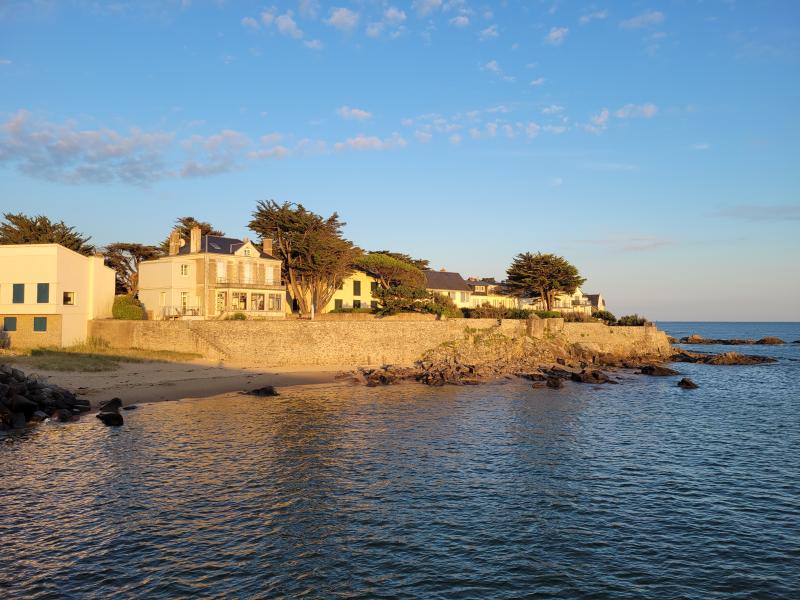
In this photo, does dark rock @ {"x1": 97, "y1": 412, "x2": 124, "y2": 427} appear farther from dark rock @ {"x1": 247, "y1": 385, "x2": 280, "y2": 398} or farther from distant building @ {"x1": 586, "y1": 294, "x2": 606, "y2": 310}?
distant building @ {"x1": 586, "y1": 294, "x2": 606, "y2": 310}

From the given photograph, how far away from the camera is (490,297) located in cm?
9812

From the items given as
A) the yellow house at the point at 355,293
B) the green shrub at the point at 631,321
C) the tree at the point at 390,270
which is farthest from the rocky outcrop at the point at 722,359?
the yellow house at the point at 355,293

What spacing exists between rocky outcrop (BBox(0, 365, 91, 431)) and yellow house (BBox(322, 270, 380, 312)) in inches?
1580

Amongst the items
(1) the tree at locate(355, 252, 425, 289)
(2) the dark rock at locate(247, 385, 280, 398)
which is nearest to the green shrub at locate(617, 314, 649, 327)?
(1) the tree at locate(355, 252, 425, 289)

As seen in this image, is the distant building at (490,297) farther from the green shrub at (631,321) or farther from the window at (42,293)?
the window at (42,293)

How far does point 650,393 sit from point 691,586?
115ft

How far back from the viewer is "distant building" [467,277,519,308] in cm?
9438

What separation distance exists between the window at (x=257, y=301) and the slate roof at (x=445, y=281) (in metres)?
31.1

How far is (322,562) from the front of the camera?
13.7m

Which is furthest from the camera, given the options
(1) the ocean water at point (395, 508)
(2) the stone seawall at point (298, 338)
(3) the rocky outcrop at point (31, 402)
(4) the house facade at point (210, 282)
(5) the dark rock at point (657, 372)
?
(5) the dark rock at point (657, 372)

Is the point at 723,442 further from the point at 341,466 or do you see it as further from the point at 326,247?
the point at 326,247

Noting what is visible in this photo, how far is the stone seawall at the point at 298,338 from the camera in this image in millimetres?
49781

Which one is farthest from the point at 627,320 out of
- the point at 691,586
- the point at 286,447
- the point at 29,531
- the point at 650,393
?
the point at 29,531

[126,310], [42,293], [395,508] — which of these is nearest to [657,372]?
[395,508]
